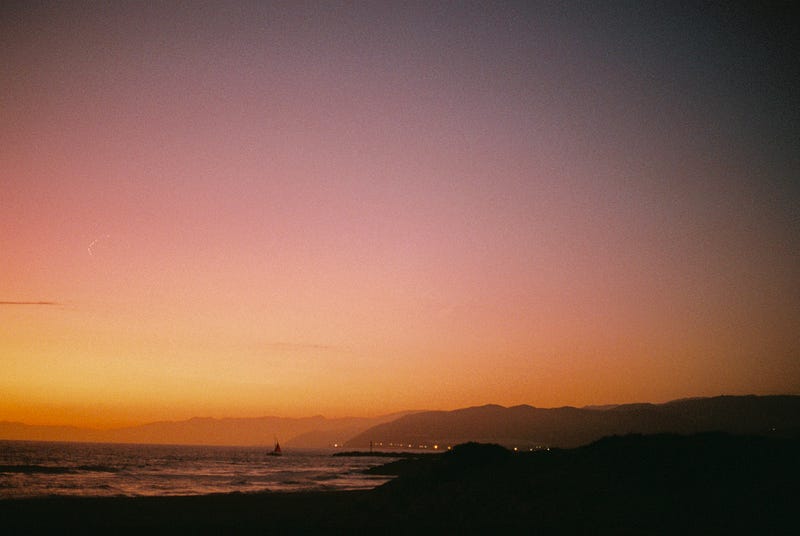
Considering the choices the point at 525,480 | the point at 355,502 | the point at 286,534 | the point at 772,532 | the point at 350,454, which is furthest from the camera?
the point at 350,454

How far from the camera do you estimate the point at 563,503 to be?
18500 mm

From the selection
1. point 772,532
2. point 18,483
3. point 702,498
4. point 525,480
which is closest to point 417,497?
point 525,480

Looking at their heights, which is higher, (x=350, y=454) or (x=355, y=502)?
(x=355, y=502)

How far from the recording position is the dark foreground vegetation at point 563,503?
1596cm

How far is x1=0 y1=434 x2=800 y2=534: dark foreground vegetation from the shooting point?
1596 cm

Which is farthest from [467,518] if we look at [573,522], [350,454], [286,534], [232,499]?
[350,454]

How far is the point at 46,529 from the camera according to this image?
19719mm

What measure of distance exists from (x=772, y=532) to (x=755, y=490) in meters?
3.13

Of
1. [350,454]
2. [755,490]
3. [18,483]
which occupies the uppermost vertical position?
[755,490]

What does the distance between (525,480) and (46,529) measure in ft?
55.7

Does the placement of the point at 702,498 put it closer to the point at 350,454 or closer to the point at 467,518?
the point at 467,518

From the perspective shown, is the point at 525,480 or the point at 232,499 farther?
the point at 232,499

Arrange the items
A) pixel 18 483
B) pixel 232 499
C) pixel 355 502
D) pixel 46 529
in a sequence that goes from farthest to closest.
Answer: pixel 18 483 < pixel 232 499 < pixel 355 502 < pixel 46 529

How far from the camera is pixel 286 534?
18031 mm
